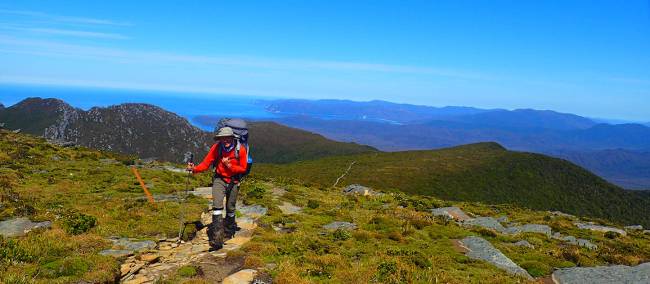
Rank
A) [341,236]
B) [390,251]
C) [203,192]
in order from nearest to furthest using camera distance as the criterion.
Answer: [390,251] → [341,236] → [203,192]

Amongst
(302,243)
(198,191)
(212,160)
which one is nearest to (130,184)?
(198,191)

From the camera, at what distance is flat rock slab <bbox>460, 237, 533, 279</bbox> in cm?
1430

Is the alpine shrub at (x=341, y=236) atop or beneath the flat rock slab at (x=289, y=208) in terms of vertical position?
atop

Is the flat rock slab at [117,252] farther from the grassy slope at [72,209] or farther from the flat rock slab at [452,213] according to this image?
the flat rock slab at [452,213]

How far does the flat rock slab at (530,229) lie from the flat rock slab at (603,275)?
8.50 metres

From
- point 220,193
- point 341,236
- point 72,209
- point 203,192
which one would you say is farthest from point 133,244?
point 203,192

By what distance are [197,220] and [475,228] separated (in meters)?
13.7

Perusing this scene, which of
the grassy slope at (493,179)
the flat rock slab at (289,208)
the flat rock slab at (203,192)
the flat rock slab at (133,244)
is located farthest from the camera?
the grassy slope at (493,179)

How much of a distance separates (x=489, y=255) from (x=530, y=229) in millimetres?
10672

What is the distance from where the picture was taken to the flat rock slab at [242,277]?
10980 millimetres

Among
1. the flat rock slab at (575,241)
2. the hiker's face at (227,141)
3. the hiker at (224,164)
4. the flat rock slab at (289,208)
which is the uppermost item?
the hiker's face at (227,141)

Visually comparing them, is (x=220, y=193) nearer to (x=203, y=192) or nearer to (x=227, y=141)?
(x=227, y=141)

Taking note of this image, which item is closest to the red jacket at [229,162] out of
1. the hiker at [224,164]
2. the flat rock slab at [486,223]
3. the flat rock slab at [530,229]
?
the hiker at [224,164]

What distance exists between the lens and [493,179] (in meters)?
157
